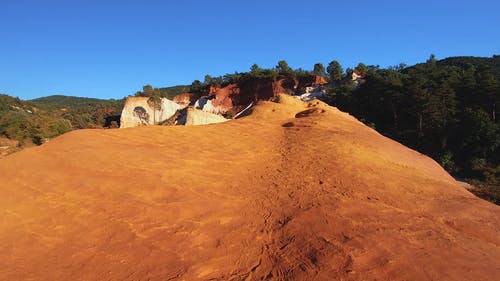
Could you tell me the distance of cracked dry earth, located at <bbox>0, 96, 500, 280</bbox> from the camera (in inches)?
158

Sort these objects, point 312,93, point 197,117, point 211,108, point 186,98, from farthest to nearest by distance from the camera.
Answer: point 186,98
point 211,108
point 312,93
point 197,117

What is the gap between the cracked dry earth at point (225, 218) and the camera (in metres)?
4.02

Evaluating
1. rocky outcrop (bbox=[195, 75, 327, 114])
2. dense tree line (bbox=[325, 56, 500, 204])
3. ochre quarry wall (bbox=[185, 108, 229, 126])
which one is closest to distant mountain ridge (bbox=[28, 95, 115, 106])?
rocky outcrop (bbox=[195, 75, 327, 114])

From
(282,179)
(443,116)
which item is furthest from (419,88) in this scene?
(282,179)

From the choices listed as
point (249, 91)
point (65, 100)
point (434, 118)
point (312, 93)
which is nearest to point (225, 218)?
point (434, 118)

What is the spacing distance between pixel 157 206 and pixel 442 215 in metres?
5.42

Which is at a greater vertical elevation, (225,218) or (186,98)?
(186,98)

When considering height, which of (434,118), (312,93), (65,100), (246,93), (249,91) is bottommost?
(434,118)

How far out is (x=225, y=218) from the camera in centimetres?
546

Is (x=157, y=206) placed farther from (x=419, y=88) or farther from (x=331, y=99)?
(x=331, y=99)

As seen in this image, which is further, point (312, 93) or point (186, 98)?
point (186, 98)

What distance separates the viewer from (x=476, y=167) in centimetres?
2341

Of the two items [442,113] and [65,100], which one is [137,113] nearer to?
[442,113]

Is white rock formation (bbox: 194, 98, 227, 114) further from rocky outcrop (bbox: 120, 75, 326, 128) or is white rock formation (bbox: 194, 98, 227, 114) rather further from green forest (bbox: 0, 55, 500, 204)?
green forest (bbox: 0, 55, 500, 204)
